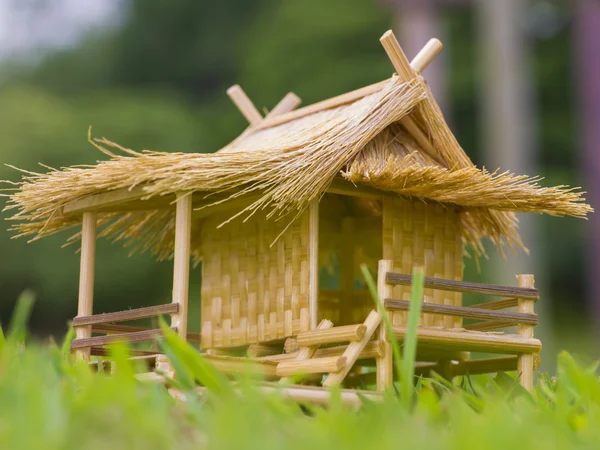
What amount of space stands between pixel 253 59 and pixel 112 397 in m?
19.6

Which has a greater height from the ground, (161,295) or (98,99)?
(98,99)

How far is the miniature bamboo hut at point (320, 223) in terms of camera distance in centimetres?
510

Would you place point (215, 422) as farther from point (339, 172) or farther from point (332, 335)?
point (339, 172)

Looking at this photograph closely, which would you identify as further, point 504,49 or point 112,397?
point 504,49

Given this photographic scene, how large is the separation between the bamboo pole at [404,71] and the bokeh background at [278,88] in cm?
849

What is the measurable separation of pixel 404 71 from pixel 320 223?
155 cm

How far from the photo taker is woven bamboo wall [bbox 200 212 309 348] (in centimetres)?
558

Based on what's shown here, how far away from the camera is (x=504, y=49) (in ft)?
52.3

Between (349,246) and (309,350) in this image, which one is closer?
(309,350)

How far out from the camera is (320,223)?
6836 mm

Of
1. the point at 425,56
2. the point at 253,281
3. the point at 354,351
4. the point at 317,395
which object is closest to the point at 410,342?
the point at 317,395

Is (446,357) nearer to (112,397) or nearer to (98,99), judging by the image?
(112,397)

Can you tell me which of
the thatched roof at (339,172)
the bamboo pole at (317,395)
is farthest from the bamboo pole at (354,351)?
the thatched roof at (339,172)

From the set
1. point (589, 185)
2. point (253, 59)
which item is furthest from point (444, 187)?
point (253, 59)
